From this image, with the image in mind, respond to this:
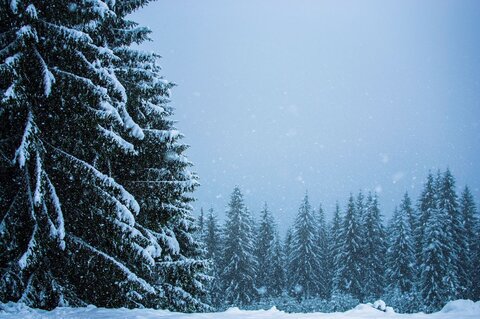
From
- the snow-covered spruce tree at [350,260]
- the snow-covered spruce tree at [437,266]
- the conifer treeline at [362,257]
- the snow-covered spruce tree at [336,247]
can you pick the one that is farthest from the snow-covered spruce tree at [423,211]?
the snow-covered spruce tree at [336,247]

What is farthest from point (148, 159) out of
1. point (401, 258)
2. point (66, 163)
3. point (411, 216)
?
point (411, 216)

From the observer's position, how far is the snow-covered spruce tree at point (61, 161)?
7.45 m

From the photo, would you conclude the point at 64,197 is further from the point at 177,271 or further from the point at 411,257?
the point at 411,257

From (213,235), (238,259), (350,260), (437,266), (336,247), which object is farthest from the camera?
(336,247)

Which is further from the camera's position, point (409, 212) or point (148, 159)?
point (409, 212)

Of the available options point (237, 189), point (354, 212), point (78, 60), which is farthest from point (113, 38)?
point (354, 212)

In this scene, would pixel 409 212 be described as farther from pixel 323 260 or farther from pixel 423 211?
pixel 323 260

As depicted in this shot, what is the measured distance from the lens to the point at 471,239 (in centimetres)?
4412

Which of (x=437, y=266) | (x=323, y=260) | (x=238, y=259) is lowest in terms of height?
(x=437, y=266)

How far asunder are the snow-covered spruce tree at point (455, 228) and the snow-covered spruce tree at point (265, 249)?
20.4 metres

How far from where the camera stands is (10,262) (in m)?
7.91

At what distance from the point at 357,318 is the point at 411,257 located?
40.2 meters

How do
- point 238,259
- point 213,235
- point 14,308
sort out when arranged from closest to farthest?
point 14,308, point 238,259, point 213,235

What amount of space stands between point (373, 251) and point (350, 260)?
346 centimetres
